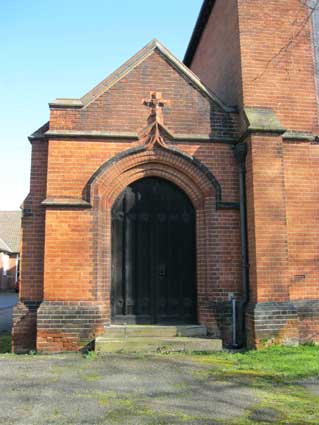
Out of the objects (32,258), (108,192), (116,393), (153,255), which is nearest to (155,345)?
Result: (153,255)

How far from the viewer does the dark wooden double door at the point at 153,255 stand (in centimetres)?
788

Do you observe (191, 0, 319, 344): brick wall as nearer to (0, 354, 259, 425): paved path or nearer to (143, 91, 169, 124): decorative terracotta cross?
(143, 91, 169, 124): decorative terracotta cross

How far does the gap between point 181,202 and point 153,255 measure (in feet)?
4.05

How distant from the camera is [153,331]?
7418 mm

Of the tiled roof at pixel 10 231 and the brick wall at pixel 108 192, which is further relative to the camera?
the tiled roof at pixel 10 231

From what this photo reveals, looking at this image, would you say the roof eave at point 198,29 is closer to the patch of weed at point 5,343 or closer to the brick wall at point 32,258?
the brick wall at point 32,258

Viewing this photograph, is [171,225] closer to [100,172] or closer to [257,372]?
[100,172]

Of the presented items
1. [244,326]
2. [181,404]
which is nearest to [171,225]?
[244,326]

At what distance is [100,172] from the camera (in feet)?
25.3

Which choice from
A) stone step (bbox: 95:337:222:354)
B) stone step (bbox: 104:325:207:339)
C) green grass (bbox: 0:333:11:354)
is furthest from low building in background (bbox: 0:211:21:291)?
stone step (bbox: 95:337:222:354)

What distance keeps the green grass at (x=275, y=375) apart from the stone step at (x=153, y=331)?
2.49ft

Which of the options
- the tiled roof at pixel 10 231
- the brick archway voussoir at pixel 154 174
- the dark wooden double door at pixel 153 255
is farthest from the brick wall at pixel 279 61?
the tiled roof at pixel 10 231

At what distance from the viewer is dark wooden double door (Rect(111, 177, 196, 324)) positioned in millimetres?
7879

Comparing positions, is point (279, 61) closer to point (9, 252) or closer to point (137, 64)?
point (137, 64)
